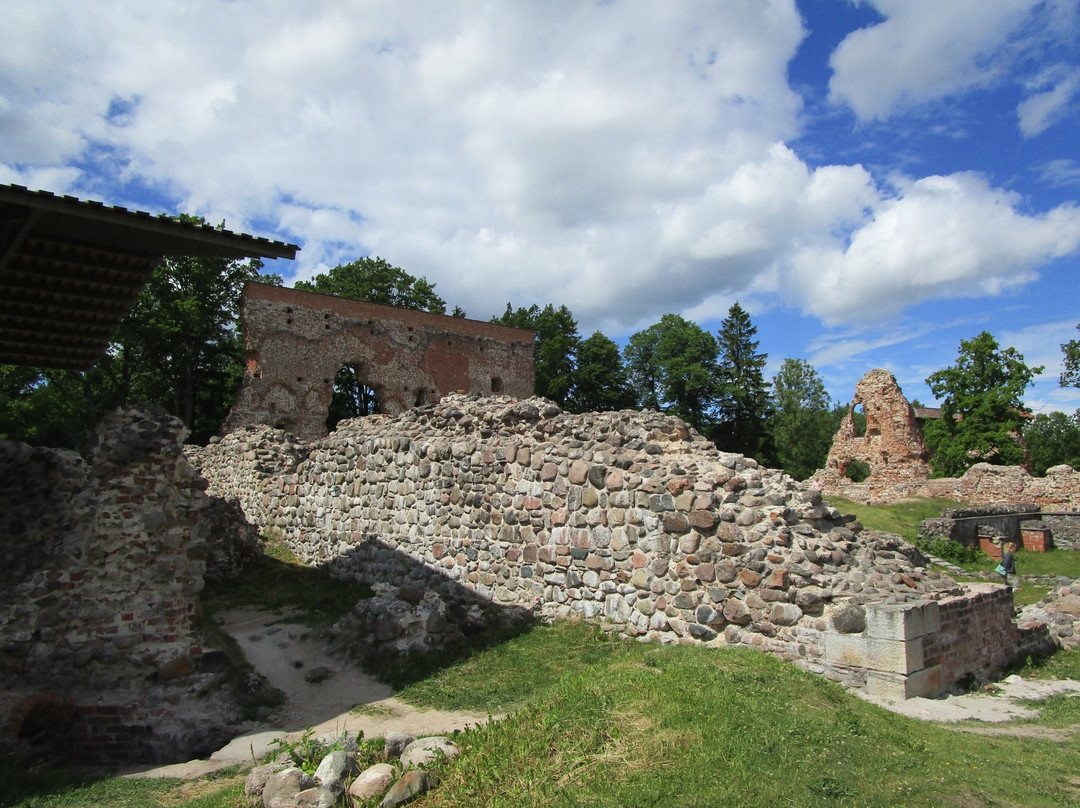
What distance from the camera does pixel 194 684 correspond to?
6.93 meters

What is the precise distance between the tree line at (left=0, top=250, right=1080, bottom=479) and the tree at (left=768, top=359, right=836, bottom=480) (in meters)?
3.12

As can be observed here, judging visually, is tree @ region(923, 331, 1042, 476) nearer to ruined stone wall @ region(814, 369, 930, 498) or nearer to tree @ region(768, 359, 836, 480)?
ruined stone wall @ region(814, 369, 930, 498)

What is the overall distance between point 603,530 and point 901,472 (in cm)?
2711

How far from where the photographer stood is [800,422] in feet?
192

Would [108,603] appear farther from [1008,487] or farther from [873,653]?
[1008,487]

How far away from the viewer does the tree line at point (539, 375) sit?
93.2ft

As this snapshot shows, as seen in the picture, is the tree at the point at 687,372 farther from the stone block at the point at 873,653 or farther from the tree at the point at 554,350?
the stone block at the point at 873,653

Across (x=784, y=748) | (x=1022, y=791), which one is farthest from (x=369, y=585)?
(x=1022, y=791)

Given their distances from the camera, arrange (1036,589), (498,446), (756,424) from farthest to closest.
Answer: (756,424)
(1036,589)
(498,446)

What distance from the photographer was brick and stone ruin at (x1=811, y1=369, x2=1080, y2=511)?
85.9 ft

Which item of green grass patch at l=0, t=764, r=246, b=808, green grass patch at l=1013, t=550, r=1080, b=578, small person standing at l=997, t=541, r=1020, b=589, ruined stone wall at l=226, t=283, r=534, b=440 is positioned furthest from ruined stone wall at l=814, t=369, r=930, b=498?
green grass patch at l=0, t=764, r=246, b=808

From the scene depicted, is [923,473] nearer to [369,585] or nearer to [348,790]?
[369,585]

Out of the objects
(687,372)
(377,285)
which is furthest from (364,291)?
(687,372)

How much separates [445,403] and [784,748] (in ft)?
26.8
